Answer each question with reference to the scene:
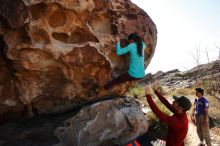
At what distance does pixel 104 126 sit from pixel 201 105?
9.29 ft

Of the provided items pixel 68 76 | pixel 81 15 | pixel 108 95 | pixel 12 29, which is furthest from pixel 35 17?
pixel 108 95

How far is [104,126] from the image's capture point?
261 inches

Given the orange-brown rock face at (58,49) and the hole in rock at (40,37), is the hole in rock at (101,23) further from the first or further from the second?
the hole in rock at (40,37)

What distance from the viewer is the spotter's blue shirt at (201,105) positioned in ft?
26.8

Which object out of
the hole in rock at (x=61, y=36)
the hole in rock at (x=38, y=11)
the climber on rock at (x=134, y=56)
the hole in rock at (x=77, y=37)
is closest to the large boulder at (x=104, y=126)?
the climber on rock at (x=134, y=56)

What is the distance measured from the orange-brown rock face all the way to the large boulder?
1.54 feet

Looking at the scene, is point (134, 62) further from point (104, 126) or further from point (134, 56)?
point (104, 126)

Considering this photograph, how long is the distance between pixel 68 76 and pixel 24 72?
823 millimetres

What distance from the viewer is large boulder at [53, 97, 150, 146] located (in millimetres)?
6320

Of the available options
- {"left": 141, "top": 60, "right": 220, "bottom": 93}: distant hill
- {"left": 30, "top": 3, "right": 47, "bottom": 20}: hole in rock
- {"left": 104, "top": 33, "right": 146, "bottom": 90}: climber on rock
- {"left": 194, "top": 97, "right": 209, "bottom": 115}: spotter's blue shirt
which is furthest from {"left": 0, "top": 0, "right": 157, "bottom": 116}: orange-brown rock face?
{"left": 141, "top": 60, "right": 220, "bottom": 93}: distant hill

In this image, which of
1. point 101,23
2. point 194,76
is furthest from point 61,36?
point 194,76

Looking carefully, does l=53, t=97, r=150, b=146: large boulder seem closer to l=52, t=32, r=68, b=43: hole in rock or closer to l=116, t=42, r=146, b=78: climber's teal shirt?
l=116, t=42, r=146, b=78: climber's teal shirt

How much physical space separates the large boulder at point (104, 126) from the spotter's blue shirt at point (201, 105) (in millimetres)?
1774

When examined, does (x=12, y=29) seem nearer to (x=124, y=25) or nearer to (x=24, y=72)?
(x=24, y=72)
